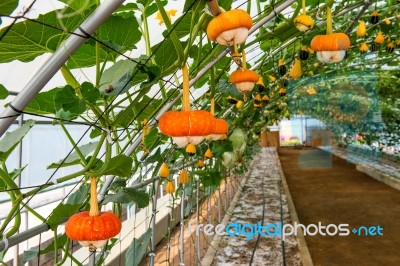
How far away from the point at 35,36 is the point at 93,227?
384 mm

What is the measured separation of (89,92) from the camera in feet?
2.32

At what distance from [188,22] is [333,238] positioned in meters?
2.99

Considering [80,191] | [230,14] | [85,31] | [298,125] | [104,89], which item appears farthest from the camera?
[298,125]

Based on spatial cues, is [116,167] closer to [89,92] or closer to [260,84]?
[89,92]

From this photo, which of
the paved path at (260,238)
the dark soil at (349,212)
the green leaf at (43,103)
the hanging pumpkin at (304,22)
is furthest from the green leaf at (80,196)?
the dark soil at (349,212)

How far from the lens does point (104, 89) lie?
0.72 meters

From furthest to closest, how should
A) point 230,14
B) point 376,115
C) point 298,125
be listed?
point 298,125
point 376,115
point 230,14

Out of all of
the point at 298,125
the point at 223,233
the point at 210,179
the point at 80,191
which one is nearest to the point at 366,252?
the point at 223,233

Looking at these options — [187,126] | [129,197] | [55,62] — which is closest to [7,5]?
[55,62]

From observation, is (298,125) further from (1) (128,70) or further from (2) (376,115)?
(1) (128,70)

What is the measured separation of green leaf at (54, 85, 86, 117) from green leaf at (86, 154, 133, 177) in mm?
121

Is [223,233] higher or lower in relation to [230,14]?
lower

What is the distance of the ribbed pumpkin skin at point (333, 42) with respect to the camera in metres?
0.99

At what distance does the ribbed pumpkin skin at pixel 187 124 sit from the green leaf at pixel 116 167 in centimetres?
13
